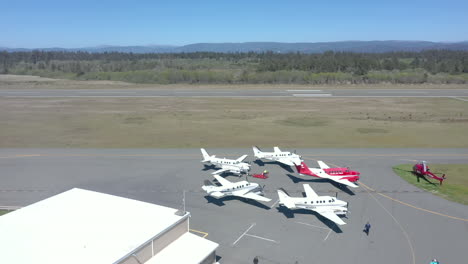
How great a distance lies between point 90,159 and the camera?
183 feet

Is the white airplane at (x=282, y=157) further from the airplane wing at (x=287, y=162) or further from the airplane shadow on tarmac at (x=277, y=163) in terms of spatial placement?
the airplane shadow on tarmac at (x=277, y=163)

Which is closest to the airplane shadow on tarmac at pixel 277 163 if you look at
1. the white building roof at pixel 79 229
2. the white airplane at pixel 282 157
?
the white airplane at pixel 282 157

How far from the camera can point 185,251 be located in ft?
79.5

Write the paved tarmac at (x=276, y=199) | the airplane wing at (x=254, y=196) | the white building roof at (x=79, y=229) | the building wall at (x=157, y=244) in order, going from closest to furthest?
the white building roof at (x=79, y=229)
the building wall at (x=157, y=244)
the paved tarmac at (x=276, y=199)
the airplane wing at (x=254, y=196)

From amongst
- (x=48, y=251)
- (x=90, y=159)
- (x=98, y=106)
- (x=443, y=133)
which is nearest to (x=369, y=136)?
(x=443, y=133)

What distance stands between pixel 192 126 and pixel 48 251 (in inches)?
2377

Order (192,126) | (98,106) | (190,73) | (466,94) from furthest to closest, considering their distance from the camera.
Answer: (190,73)
(466,94)
(98,106)
(192,126)

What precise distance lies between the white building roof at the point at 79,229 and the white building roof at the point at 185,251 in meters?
1.72

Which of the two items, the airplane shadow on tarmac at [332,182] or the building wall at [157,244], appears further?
the airplane shadow on tarmac at [332,182]

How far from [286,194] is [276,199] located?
4298 millimetres

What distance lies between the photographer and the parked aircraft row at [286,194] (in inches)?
1377

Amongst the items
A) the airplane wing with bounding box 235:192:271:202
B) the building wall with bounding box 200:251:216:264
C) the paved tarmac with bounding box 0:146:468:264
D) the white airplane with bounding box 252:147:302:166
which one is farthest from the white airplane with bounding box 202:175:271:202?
the building wall with bounding box 200:251:216:264

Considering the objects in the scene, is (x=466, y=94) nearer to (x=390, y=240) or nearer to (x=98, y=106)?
(x=390, y=240)

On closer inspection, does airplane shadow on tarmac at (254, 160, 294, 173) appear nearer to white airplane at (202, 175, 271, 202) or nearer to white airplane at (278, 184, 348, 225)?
white airplane at (202, 175, 271, 202)
